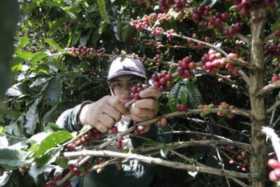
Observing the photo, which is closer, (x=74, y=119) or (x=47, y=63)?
(x=74, y=119)

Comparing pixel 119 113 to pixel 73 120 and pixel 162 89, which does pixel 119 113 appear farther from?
pixel 73 120

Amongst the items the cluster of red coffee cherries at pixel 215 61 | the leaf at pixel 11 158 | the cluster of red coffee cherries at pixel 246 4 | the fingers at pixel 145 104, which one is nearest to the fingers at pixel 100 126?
the fingers at pixel 145 104

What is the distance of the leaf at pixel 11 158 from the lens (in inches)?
43.3

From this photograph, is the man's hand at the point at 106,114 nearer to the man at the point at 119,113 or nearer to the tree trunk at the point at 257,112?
the man at the point at 119,113

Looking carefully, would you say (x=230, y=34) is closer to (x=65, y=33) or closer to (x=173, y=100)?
(x=173, y=100)

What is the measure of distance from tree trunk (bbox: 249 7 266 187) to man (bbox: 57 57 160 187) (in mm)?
268

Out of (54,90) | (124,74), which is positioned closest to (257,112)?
(124,74)

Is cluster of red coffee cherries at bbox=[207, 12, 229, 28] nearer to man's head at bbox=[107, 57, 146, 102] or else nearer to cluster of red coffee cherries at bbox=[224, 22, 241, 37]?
cluster of red coffee cherries at bbox=[224, 22, 241, 37]

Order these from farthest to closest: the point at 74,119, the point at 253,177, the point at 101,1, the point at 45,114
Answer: the point at 45,114 → the point at 74,119 → the point at 101,1 → the point at 253,177

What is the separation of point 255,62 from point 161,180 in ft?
3.67

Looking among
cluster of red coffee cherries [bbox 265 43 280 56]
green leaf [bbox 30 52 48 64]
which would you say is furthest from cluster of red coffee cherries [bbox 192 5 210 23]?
green leaf [bbox 30 52 48 64]

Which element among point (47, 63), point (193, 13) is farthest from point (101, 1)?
point (47, 63)

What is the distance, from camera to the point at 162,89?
44.7 inches

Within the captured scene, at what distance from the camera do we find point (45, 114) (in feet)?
6.64
